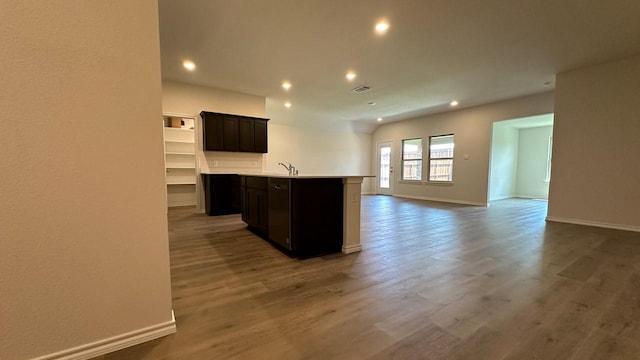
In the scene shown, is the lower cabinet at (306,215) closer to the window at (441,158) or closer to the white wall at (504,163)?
the window at (441,158)

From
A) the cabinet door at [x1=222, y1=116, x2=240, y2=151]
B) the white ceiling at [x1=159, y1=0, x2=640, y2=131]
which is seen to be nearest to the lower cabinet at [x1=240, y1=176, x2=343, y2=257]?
the white ceiling at [x1=159, y1=0, x2=640, y2=131]

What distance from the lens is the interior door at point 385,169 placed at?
1000 centimetres

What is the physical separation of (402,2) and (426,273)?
2821 mm

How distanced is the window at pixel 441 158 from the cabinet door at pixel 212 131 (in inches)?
259

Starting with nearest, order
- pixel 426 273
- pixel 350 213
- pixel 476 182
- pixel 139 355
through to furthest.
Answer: pixel 139 355 < pixel 426 273 < pixel 350 213 < pixel 476 182

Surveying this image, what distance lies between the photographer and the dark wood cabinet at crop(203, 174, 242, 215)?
5.39 meters

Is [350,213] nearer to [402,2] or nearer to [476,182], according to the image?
[402,2]

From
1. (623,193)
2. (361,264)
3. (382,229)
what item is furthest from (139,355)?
(623,193)

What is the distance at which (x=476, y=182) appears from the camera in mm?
7336

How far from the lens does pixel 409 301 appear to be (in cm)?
196

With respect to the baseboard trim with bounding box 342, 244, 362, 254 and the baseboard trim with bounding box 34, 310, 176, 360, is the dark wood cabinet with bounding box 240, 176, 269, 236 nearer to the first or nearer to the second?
the baseboard trim with bounding box 342, 244, 362, 254

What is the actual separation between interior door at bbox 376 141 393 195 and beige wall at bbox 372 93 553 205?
40.1 inches

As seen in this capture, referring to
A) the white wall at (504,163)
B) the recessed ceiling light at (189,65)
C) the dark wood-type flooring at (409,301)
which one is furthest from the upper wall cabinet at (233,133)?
the white wall at (504,163)

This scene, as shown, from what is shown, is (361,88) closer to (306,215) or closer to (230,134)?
(230,134)
